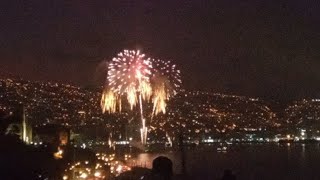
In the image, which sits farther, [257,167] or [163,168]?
[257,167]

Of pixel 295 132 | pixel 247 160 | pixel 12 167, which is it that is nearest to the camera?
pixel 12 167

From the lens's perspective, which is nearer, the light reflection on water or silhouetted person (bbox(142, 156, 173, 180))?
silhouetted person (bbox(142, 156, 173, 180))

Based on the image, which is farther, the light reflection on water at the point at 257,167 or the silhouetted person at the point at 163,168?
the light reflection on water at the point at 257,167

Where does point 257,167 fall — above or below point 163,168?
below

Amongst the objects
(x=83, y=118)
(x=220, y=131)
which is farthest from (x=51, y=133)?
(x=220, y=131)

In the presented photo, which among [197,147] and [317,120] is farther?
[317,120]

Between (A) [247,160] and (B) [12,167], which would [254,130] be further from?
(B) [12,167]

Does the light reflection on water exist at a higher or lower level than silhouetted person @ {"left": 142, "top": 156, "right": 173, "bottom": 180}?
lower

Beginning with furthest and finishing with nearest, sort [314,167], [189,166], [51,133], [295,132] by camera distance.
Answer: [295,132] < [189,166] < [314,167] < [51,133]

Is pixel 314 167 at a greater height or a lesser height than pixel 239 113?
lesser

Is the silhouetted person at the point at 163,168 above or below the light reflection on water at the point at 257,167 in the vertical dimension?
above
